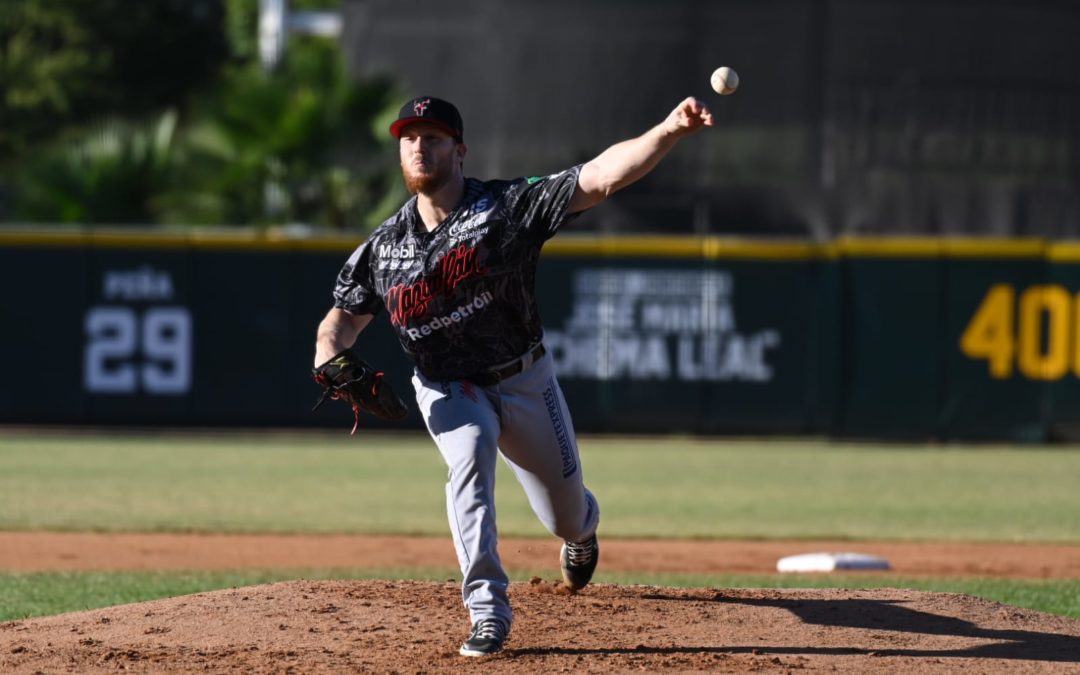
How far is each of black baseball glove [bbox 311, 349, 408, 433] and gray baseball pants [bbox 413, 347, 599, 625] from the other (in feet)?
0.41

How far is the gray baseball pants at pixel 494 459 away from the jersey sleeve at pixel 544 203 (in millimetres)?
531

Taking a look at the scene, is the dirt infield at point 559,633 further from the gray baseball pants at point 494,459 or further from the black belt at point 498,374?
the black belt at point 498,374

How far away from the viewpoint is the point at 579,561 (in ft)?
19.9

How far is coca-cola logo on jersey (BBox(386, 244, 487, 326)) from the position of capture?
533cm

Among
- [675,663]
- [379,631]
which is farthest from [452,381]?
[675,663]

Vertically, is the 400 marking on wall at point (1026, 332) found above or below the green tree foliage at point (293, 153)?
below

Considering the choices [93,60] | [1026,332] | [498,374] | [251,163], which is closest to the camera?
[498,374]

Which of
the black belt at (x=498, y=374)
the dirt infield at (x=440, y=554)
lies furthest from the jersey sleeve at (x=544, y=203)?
the dirt infield at (x=440, y=554)

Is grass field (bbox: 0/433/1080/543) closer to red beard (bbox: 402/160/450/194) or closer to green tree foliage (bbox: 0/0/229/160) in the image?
red beard (bbox: 402/160/450/194)

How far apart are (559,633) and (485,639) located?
0.44 m

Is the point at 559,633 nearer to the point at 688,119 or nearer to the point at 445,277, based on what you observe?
the point at 445,277

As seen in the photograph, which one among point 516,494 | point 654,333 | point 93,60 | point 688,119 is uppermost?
point 93,60

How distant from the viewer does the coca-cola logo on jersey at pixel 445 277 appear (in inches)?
210

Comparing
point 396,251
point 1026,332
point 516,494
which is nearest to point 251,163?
point 516,494
